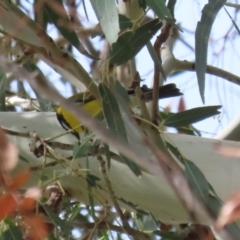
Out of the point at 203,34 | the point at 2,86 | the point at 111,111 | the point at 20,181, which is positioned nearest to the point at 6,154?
the point at 20,181

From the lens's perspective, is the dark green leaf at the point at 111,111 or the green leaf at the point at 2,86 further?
the green leaf at the point at 2,86

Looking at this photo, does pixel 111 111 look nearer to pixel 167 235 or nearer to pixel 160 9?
pixel 160 9

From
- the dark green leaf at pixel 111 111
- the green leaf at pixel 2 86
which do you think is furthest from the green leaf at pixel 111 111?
the green leaf at pixel 2 86

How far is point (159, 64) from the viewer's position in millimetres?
778

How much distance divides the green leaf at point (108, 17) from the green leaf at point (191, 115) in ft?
0.59

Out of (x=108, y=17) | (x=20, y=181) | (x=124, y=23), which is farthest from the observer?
(x=124, y=23)

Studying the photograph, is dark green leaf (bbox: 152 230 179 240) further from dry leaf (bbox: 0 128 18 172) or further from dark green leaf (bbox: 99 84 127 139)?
dry leaf (bbox: 0 128 18 172)

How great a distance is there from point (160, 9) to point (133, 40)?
83 millimetres

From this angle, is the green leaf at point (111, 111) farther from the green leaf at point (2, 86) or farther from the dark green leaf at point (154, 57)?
the green leaf at point (2, 86)

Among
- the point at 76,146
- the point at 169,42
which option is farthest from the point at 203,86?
the point at 169,42

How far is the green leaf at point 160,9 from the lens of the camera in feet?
2.28

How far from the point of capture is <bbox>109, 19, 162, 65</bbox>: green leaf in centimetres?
75

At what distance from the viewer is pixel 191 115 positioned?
2.78 feet

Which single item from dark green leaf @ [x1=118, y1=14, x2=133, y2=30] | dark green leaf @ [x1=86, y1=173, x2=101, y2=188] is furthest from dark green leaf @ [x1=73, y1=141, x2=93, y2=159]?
dark green leaf @ [x1=118, y1=14, x2=133, y2=30]
